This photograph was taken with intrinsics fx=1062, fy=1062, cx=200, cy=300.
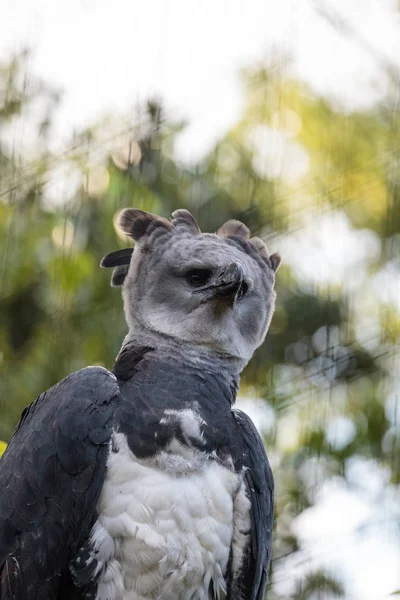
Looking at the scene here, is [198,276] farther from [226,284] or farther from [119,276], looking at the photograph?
[119,276]

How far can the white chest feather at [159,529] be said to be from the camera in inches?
80.4

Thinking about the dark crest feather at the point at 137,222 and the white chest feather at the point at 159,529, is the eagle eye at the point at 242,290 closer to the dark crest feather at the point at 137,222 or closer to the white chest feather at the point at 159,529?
the dark crest feather at the point at 137,222

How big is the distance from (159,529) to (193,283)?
65cm

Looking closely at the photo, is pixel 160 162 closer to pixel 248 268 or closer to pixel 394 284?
pixel 394 284

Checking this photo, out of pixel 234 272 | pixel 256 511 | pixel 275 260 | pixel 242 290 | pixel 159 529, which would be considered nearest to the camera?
pixel 159 529

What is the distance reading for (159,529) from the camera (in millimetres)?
2049

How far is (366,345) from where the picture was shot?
4.30 metres

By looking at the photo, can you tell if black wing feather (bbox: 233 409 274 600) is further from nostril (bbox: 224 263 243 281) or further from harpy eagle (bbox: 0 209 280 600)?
nostril (bbox: 224 263 243 281)

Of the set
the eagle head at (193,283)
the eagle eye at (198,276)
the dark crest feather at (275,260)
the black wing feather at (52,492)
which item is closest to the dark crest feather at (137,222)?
the eagle head at (193,283)

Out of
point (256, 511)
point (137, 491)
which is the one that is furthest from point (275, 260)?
point (137, 491)

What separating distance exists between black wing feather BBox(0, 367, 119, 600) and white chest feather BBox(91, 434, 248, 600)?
0.13ft

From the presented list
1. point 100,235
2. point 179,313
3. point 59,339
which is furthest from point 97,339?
point 179,313

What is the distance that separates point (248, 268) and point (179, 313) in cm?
21

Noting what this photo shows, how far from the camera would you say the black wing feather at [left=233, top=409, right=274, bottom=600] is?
217 centimetres
